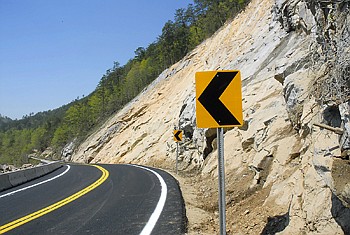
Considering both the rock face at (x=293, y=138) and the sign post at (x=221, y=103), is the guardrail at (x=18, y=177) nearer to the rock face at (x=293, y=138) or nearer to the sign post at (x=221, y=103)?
the rock face at (x=293, y=138)

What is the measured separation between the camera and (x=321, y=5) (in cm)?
603

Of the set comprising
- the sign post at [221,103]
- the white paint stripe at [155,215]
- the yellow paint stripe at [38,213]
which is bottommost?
the white paint stripe at [155,215]

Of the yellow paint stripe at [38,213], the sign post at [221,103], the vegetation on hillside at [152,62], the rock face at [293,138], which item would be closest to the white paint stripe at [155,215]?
the rock face at [293,138]

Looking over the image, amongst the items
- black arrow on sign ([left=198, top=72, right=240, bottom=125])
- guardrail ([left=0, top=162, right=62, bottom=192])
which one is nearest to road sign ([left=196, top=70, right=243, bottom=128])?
black arrow on sign ([left=198, top=72, right=240, bottom=125])

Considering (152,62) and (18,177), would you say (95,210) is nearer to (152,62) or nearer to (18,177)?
(18,177)

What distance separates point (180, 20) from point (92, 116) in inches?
1502

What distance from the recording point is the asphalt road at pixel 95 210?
6.48 meters

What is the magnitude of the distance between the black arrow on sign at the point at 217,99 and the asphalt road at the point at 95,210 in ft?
8.81

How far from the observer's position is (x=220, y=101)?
4586 millimetres

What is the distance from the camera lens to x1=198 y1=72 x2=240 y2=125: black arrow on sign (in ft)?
15.0

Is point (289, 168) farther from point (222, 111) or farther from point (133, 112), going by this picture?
point (133, 112)

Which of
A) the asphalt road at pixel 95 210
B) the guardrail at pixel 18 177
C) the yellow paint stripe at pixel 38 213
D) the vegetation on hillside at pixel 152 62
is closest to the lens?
the asphalt road at pixel 95 210

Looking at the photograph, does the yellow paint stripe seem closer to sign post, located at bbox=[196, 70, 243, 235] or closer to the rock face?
the rock face

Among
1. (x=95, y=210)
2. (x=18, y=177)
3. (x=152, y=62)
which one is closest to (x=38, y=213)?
(x=95, y=210)
